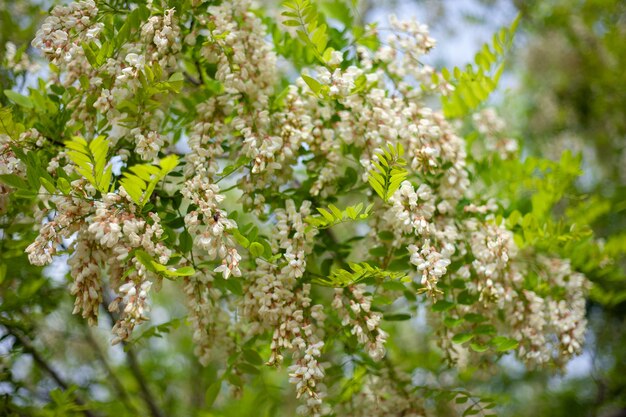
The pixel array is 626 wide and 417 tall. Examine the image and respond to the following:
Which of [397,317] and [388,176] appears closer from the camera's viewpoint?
[388,176]

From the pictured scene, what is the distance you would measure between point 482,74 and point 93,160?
1.01 metres

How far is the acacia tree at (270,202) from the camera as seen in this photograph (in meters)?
1.12

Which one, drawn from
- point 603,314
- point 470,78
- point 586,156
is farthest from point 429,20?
point 470,78

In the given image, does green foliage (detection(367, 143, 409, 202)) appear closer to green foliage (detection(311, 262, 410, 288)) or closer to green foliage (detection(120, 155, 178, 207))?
green foliage (detection(311, 262, 410, 288))

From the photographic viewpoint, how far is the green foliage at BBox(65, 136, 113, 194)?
3.33 feet

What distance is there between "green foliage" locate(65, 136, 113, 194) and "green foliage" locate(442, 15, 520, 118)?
85cm

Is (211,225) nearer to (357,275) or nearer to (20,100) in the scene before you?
(357,275)

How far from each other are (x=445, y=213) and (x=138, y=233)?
0.72 meters

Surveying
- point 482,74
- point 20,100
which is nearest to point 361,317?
point 482,74

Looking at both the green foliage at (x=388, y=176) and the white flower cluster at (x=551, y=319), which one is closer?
the green foliage at (x=388, y=176)

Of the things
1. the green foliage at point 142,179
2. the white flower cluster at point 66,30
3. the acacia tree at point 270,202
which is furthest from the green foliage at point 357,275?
the white flower cluster at point 66,30

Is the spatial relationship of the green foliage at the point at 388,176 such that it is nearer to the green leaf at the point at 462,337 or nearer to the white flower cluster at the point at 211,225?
the white flower cluster at the point at 211,225

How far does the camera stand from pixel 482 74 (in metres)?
1.55

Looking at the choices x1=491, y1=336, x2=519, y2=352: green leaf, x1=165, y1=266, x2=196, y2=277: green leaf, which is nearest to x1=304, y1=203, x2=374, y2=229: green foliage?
x1=165, y1=266, x2=196, y2=277: green leaf
